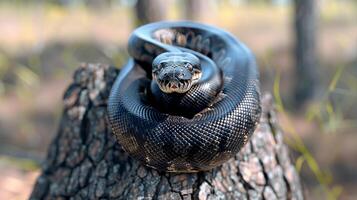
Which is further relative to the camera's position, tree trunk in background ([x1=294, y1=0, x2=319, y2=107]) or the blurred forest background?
tree trunk in background ([x1=294, y1=0, x2=319, y2=107])

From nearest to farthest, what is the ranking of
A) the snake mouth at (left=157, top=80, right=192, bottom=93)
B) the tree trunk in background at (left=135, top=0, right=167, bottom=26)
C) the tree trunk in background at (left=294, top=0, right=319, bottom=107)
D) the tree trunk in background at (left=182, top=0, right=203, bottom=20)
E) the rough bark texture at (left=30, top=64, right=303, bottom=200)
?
the snake mouth at (left=157, top=80, right=192, bottom=93) < the rough bark texture at (left=30, top=64, right=303, bottom=200) < the tree trunk in background at (left=135, top=0, right=167, bottom=26) < the tree trunk in background at (left=294, top=0, right=319, bottom=107) < the tree trunk in background at (left=182, top=0, right=203, bottom=20)

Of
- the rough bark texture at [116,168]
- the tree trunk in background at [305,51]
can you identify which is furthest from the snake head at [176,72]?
the tree trunk in background at [305,51]

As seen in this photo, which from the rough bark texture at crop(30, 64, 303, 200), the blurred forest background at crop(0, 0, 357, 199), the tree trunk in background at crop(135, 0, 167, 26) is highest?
the rough bark texture at crop(30, 64, 303, 200)

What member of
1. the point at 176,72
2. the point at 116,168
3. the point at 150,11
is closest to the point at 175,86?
the point at 176,72

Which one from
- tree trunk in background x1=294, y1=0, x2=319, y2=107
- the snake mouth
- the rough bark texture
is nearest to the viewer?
the snake mouth

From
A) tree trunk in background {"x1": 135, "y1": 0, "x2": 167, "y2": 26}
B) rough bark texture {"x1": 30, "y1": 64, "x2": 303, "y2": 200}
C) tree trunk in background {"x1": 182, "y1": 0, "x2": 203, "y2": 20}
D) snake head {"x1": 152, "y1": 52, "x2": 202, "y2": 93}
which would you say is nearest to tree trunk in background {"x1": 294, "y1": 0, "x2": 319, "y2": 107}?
tree trunk in background {"x1": 182, "y1": 0, "x2": 203, "y2": 20}

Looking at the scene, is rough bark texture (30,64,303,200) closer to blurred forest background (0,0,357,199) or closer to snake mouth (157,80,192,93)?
snake mouth (157,80,192,93)

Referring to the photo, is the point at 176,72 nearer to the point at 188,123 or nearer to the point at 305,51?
the point at 188,123
